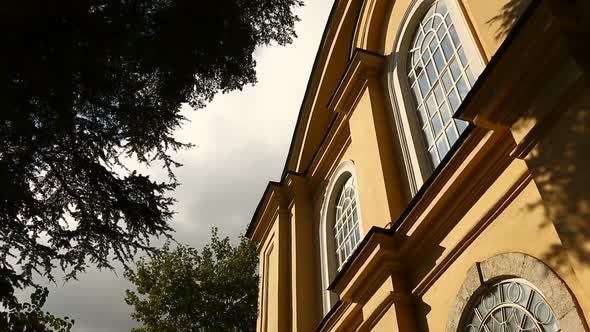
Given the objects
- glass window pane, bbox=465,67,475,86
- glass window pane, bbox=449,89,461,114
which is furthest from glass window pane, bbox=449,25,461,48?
glass window pane, bbox=449,89,461,114

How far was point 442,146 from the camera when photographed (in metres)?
6.89

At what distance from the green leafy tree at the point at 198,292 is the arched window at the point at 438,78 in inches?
661

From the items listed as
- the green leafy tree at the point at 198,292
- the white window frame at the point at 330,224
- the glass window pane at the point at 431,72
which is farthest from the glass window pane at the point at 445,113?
the green leafy tree at the point at 198,292

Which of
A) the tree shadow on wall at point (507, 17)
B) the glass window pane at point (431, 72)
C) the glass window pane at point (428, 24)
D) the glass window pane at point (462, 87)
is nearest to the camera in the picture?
the tree shadow on wall at point (507, 17)

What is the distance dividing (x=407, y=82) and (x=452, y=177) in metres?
3.24

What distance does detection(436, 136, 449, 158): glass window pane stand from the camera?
6825 mm

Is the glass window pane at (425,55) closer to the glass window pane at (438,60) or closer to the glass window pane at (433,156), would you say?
the glass window pane at (438,60)

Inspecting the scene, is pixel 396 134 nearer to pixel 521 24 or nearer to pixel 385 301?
pixel 385 301

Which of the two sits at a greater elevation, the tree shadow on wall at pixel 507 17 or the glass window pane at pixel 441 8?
the glass window pane at pixel 441 8

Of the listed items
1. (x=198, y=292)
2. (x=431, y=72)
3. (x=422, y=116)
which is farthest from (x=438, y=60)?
(x=198, y=292)

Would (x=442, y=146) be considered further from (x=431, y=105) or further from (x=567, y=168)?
(x=567, y=168)

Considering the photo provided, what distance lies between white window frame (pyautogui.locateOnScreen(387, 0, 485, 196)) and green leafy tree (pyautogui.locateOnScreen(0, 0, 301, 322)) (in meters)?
1.86

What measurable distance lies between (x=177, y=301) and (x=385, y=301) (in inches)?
744

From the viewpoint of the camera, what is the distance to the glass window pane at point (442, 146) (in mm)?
6825
